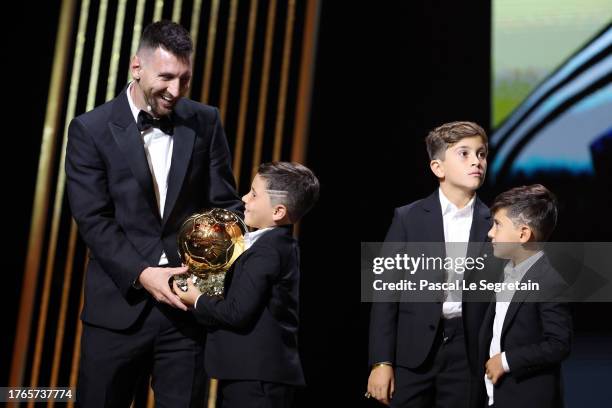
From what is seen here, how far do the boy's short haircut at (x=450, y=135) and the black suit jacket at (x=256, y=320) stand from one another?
0.63 meters

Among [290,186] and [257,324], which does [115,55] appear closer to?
[290,186]

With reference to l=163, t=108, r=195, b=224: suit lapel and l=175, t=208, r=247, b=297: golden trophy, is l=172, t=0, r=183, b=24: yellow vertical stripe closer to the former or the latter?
l=163, t=108, r=195, b=224: suit lapel

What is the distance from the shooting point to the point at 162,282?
2.08m

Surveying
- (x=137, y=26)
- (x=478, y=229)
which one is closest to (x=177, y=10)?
(x=137, y=26)

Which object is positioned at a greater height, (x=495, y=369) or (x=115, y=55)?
(x=115, y=55)

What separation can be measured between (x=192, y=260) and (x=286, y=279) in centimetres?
27

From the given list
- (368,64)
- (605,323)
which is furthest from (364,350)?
(368,64)

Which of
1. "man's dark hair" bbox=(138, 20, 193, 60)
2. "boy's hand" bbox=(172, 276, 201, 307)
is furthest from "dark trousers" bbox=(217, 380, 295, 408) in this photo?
"man's dark hair" bbox=(138, 20, 193, 60)

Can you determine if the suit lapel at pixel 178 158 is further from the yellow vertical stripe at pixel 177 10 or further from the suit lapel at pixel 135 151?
the yellow vertical stripe at pixel 177 10

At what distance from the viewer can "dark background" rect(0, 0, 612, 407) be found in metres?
3.38

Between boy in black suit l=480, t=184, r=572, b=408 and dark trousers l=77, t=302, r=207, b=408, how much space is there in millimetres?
846

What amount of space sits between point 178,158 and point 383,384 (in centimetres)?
90

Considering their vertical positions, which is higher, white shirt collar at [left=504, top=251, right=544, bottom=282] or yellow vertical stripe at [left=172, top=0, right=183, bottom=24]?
yellow vertical stripe at [left=172, top=0, right=183, bottom=24]

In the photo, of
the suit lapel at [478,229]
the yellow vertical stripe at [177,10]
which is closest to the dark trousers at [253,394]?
the suit lapel at [478,229]
